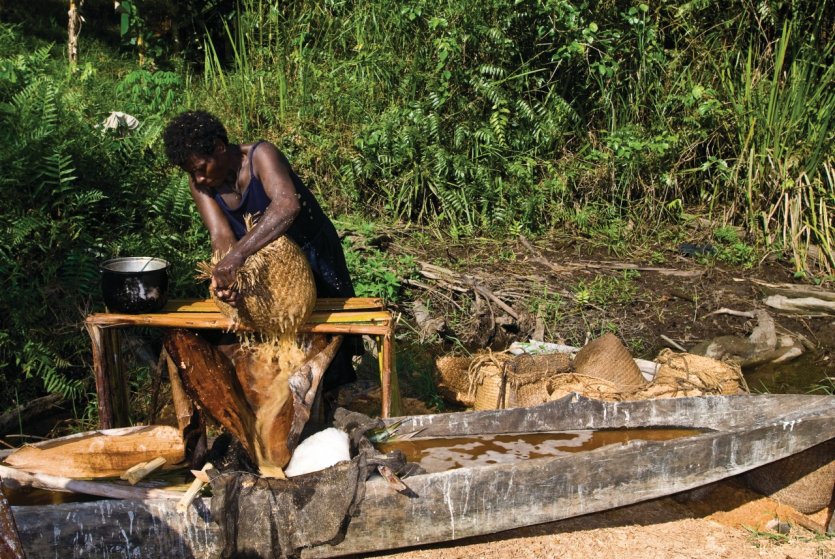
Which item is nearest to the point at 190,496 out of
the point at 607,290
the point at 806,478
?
the point at 806,478

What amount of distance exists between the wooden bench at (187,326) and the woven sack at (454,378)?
3.07 ft

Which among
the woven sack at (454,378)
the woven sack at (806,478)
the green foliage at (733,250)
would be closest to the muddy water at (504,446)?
the woven sack at (806,478)

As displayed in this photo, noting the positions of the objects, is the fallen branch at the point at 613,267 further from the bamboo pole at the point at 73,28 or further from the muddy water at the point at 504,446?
the bamboo pole at the point at 73,28

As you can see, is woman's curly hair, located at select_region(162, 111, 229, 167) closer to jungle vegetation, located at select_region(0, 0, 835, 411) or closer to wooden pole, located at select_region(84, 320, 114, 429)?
wooden pole, located at select_region(84, 320, 114, 429)

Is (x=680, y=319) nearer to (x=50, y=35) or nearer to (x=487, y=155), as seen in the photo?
(x=487, y=155)

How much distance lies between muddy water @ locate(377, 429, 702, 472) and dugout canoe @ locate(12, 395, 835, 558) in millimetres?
58

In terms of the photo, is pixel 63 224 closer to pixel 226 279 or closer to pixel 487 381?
pixel 226 279

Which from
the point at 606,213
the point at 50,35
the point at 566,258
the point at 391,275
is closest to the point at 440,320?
the point at 391,275

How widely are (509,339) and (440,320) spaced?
487 mm

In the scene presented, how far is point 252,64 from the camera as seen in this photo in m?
7.24

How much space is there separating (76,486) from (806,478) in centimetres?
298

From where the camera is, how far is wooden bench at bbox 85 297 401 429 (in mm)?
3252

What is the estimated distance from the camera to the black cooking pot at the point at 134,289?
3.24 m

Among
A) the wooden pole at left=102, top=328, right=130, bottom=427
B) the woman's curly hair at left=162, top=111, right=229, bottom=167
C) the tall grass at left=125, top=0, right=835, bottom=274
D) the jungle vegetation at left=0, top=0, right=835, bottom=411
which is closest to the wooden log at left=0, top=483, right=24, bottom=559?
the wooden pole at left=102, top=328, right=130, bottom=427
